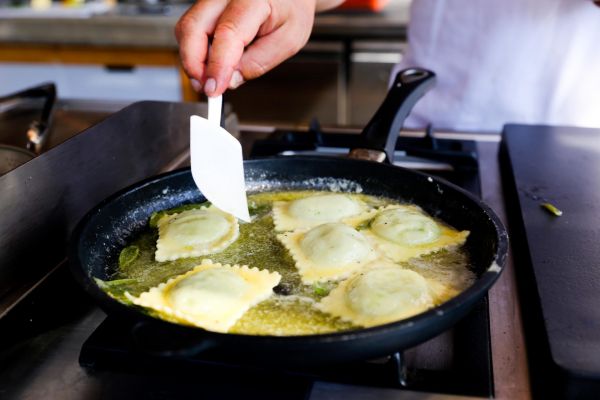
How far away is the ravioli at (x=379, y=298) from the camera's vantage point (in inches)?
34.8

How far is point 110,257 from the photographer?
1.10 metres

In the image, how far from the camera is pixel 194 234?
44.5 inches

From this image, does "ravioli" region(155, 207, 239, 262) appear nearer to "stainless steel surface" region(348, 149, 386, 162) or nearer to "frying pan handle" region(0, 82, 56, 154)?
"stainless steel surface" region(348, 149, 386, 162)

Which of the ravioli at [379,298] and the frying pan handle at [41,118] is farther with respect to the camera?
the frying pan handle at [41,118]

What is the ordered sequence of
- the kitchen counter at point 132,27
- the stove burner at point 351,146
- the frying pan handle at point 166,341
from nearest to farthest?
the frying pan handle at point 166,341 < the stove burner at point 351,146 < the kitchen counter at point 132,27

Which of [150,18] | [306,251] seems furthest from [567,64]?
[150,18]

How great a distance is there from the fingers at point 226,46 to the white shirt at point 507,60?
3.30ft

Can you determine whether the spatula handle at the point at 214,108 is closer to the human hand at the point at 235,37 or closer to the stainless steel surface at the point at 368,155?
the human hand at the point at 235,37

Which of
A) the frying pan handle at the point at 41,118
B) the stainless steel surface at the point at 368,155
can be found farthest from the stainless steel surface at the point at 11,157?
the stainless steel surface at the point at 368,155

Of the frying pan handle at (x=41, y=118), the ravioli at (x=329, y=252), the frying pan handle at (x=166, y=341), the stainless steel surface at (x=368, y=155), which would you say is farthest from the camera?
the frying pan handle at (x=41, y=118)

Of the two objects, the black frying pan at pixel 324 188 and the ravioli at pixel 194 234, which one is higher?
the black frying pan at pixel 324 188

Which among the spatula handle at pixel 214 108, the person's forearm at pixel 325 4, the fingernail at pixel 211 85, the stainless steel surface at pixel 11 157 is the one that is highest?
the person's forearm at pixel 325 4

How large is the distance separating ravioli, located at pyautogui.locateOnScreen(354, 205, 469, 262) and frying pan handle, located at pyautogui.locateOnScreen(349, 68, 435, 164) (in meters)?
0.19

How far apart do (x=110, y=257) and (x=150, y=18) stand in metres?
2.34
